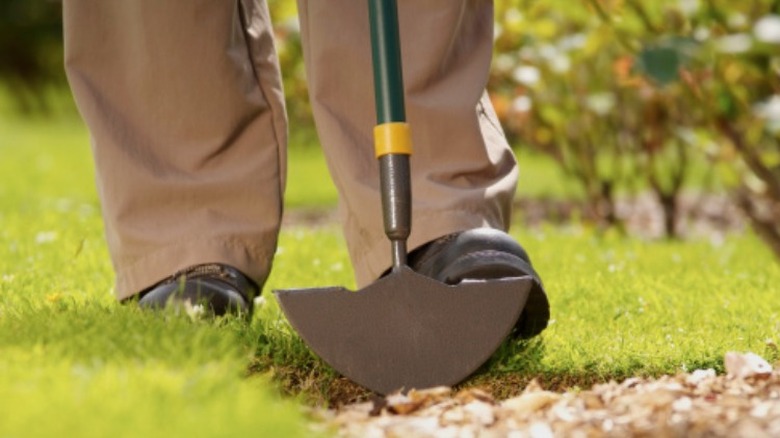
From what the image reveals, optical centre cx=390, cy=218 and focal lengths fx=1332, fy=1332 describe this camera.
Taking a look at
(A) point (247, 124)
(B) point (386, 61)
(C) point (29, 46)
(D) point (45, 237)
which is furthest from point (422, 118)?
(C) point (29, 46)

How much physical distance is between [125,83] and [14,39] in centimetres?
1162

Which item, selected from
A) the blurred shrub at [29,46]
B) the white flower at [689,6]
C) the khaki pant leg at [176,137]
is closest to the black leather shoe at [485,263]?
the khaki pant leg at [176,137]

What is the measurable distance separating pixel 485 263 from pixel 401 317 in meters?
0.19

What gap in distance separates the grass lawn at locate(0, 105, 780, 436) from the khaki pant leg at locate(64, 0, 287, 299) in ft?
0.48

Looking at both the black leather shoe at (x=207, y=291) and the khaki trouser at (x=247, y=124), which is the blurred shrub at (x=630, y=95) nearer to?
the khaki trouser at (x=247, y=124)

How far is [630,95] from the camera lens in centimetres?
527

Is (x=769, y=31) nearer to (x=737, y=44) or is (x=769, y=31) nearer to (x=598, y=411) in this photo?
(x=737, y=44)

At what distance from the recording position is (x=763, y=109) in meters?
1.85

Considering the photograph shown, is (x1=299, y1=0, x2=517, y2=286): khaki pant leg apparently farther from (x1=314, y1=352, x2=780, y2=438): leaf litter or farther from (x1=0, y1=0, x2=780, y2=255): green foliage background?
(x1=0, y1=0, x2=780, y2=255): green foliage background

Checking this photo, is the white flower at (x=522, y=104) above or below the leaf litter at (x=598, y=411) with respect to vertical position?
below

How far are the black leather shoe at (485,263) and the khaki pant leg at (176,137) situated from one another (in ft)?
1.34

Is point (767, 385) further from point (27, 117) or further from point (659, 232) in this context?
point (27, 117)

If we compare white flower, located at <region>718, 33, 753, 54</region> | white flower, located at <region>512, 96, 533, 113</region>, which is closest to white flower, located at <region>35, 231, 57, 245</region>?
white flower, located at <region>512, 96, 533, 113</region>

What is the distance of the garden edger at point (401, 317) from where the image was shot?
2094mm
